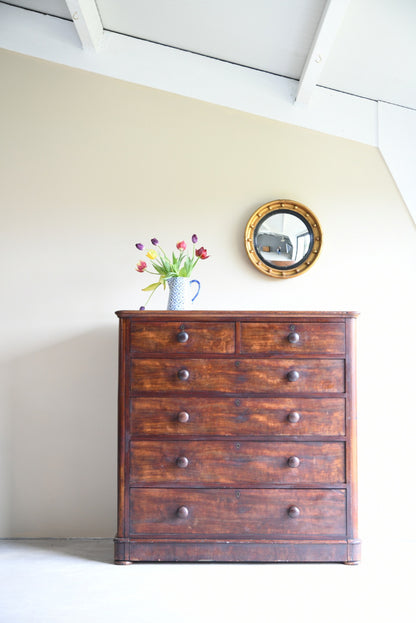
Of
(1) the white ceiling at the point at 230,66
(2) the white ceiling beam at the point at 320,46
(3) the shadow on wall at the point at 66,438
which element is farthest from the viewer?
(3) the shadow on wall at the point at 66,438

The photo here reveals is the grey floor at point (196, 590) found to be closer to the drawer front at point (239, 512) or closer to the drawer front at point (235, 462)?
the drawer front at point (239, 512)

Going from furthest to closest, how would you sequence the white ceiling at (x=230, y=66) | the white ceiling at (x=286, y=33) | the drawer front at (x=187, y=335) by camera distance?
1. the white ceiling at (x=230, y=66)
2. the drawer front at (x=187, y=335)
3. the white ceiling at (x=286, y=33)

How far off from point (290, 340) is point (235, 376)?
1.00 feet

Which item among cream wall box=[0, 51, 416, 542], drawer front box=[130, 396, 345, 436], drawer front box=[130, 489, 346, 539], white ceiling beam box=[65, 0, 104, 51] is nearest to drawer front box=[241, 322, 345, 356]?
drawer front box=[130, 396, 345, 436]

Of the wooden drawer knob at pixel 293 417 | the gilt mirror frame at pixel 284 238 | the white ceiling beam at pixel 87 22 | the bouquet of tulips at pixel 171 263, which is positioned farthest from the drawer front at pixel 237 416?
the white ceiling beam at pixel 87 22

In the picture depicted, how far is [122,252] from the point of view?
3.54 m

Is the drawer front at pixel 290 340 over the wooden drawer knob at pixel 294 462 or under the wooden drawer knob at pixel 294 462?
over

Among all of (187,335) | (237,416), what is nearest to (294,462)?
(237,416)

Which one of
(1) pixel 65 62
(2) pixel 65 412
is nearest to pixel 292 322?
(2) pixel 65 412

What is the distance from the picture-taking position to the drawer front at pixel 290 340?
300 centimetres

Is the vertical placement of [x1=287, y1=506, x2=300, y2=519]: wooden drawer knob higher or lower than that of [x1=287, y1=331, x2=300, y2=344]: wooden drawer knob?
lower

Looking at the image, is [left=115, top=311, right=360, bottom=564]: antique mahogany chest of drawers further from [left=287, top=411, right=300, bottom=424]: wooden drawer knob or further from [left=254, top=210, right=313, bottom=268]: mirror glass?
[left=254, top=210, right=313, bottom=268]: mirror glass

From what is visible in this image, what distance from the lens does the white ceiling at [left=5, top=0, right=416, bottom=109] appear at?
2.89 metres

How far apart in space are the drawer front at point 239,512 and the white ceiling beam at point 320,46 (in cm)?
204
